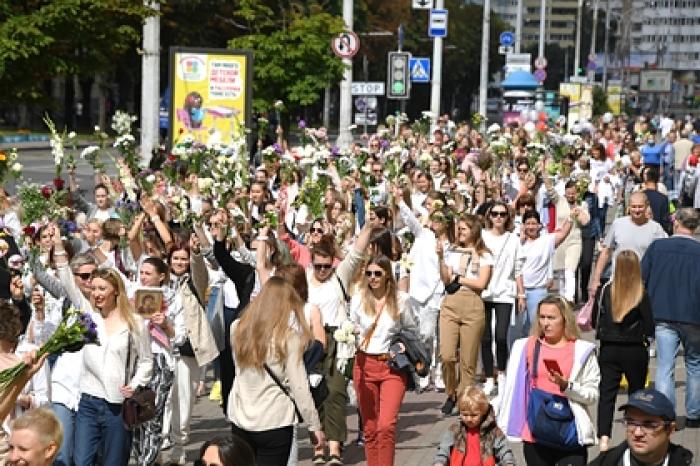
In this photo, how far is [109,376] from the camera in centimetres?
908

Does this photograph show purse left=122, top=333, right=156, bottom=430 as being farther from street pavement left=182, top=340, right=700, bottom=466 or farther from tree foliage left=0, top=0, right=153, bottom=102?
tree foliage left=0, top=0, right=153, bottom=102

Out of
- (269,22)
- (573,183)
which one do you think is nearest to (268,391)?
(573,183)

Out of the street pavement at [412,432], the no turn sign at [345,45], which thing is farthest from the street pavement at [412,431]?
the no turn sign at [345,45]

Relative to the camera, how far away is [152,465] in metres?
10.1

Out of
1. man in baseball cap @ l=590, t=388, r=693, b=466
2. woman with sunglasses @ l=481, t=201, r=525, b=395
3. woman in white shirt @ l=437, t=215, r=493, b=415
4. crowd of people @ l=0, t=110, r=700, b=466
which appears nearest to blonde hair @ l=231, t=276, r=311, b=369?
crowd of people @ l=0, t=110, r=700, b=466

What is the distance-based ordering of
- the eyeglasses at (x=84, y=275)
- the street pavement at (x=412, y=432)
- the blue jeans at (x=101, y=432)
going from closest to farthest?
→ the blue jeans at (x=101, y=432)
the eyeglasses at (x=84, y=275)
the street pavement at (x=412, y=432)

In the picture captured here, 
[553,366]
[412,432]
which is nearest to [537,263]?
[412,432]

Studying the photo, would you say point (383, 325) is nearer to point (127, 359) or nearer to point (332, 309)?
point (332, 309)

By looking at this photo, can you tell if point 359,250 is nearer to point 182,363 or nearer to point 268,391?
point 182,363

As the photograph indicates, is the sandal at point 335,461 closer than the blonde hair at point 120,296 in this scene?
No

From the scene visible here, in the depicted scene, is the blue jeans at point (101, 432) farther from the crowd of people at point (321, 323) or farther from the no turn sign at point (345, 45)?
the no turn sign at point (345, 45)

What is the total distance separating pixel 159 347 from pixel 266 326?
7.71 feet

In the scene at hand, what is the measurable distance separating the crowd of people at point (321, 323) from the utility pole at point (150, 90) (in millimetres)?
5845

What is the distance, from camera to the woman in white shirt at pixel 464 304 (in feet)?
40.8
